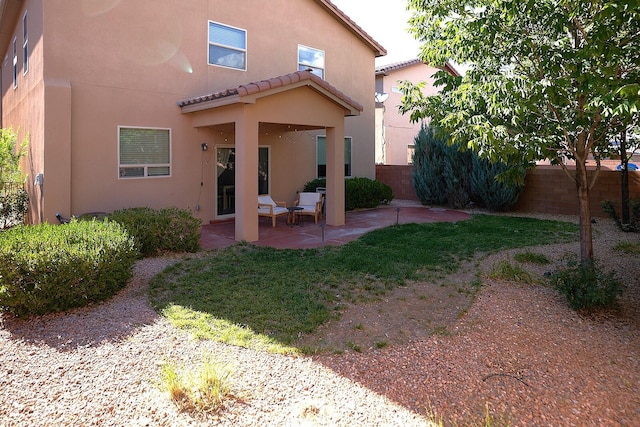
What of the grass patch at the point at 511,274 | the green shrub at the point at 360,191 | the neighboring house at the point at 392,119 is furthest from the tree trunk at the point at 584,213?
the neighboring house at the point at 392,119

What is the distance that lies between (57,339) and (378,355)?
3.36m

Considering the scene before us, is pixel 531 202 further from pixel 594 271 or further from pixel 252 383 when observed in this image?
pixel 252 383

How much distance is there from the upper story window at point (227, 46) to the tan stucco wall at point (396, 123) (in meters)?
12.5

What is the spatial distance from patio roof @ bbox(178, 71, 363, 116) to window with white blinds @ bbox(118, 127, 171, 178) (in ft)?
3.26

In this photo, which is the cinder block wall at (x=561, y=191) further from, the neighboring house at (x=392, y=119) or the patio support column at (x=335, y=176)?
the neighboring house at (x=392, y=119)

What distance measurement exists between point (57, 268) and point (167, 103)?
6.93 m

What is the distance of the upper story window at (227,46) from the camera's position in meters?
12.4

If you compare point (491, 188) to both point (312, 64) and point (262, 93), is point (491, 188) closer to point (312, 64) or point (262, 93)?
point (312, 64)

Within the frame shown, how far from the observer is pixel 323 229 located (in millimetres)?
10430

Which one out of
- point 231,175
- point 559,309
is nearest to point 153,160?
point 231,175

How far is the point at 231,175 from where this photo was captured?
43.4 feet

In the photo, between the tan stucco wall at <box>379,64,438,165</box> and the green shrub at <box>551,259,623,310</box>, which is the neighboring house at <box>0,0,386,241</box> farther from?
the tan stucco wall at <box>379,64,438,165</box>

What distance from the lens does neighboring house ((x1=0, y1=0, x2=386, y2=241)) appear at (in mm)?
9805

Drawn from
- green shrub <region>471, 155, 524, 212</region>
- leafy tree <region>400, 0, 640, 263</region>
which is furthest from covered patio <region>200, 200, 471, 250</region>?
leafy tree <region>400, 0, 640, 263</region>
